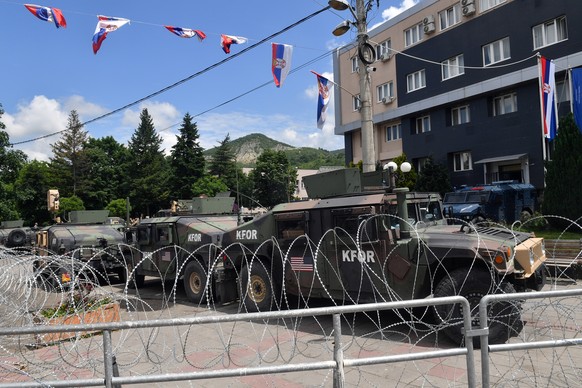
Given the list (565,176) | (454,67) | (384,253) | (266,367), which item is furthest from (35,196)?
(266,367)

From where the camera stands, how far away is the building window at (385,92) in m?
31.8

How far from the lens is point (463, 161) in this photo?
27.4m

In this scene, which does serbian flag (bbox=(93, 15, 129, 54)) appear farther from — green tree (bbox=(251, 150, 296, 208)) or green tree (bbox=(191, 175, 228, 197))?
green tree (bbox=(251, 150, 296, 208))

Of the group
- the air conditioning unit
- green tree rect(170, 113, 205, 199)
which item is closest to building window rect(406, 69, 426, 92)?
the air conditioning unit

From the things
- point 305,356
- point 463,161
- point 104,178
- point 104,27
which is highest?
point 104,178

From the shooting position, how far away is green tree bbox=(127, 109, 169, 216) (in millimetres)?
56594

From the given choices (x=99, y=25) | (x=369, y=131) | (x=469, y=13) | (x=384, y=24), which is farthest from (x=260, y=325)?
(x=384, y=24)

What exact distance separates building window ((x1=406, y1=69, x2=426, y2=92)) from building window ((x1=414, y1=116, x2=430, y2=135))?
77.6 inches

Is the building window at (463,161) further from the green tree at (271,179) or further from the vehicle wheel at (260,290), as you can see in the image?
the green tree at (271,179)

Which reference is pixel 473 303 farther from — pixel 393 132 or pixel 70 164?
pixel 70 164

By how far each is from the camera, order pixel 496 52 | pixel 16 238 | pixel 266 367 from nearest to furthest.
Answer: pixel 266 367 < pixel 16 238 < pixel 496 52

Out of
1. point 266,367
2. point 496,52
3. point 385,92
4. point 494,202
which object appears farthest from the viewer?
point 385,92

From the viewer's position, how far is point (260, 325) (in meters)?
7.61

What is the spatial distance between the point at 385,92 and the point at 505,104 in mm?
9416
